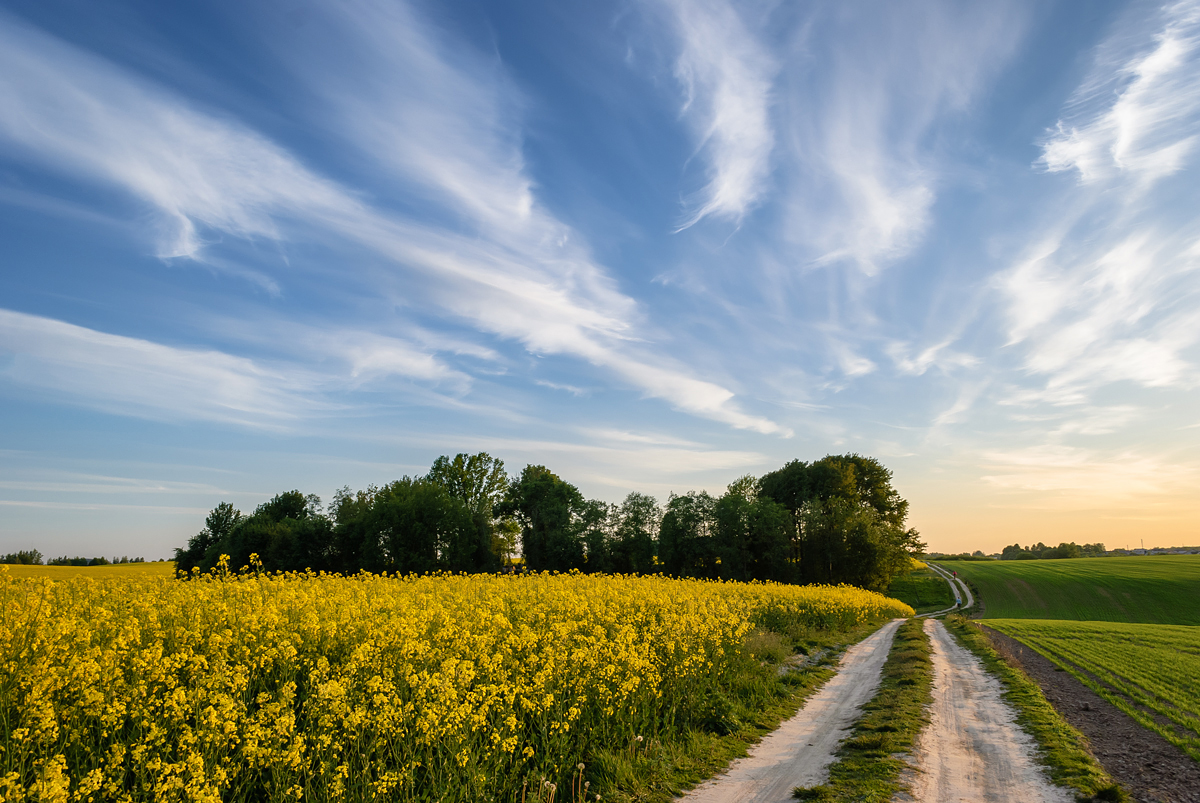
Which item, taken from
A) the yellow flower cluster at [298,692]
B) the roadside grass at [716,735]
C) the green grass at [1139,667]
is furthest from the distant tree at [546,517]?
the yellow flower cluster at [298,692]

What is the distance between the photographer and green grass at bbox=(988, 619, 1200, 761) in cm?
1229

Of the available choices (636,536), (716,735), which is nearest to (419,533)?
(636,536)

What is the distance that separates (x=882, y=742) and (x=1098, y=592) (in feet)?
215

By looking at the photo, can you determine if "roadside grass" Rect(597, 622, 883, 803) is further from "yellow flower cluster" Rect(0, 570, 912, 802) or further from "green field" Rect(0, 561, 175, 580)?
"green field" Rect(0, 561, 175, 580)

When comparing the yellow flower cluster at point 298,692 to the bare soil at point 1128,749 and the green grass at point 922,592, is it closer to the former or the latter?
the bare soil at point 1128,749

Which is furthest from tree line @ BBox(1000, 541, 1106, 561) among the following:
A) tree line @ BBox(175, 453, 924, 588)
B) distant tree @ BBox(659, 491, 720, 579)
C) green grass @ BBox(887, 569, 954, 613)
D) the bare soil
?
the bare soil

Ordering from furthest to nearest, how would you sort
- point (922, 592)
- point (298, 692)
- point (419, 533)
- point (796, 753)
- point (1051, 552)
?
point (1051, 552)
point (922, 592)
point (419, 533)
point (796, 753)
point (298, 692)

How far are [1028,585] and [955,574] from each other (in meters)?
17.0

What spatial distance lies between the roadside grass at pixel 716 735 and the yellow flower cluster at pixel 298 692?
0.44m

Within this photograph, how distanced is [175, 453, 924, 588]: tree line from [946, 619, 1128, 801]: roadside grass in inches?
1658

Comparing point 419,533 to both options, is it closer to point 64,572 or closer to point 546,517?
point 546,517

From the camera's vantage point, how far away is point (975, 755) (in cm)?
980

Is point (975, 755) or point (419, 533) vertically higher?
point (419, 533)

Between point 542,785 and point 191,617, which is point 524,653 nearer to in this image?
point 542,785
